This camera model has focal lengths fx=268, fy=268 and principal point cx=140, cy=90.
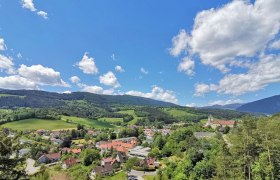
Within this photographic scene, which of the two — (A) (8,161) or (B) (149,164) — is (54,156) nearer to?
(B) (149,164)

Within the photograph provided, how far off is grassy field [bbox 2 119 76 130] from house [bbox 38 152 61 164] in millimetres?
59459

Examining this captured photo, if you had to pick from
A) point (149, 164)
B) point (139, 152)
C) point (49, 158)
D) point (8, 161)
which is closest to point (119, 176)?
point (149, 164)

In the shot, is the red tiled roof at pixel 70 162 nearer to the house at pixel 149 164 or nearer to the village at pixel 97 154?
the village at pixel 97 154

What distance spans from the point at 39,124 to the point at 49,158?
241ft

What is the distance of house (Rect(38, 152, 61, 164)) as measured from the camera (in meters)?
95.4

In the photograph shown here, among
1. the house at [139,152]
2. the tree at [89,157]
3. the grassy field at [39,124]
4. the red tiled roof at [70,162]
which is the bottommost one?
the red tiled roof at [70,162]

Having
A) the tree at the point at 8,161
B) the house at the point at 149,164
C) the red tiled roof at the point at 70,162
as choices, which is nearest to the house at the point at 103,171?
the house at the point at 149,164

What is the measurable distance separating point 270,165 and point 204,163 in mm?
21058

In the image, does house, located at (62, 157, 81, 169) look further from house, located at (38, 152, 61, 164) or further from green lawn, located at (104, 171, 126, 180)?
green lawn, located at (104, 171, 126, 180)

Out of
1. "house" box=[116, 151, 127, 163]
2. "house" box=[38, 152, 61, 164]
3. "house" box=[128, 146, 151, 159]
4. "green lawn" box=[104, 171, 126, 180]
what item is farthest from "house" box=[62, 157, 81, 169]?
"house" box=[128, 146, 151, 159]

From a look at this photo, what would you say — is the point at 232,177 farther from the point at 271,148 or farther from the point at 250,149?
the point at 271,148

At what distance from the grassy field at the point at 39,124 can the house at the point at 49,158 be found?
195 feet

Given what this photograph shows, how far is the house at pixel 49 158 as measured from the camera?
3757 inches

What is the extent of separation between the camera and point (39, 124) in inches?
6501
